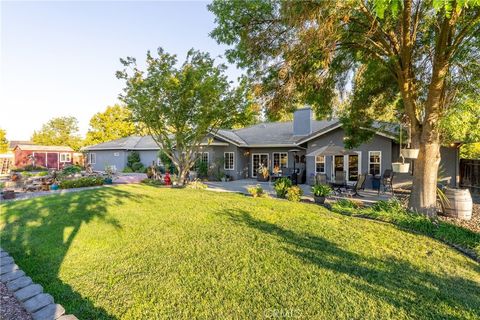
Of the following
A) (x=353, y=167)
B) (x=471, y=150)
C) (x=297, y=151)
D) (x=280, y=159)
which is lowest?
(x=353, y=167)

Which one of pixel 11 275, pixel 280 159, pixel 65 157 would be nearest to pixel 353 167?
pixel 280 159

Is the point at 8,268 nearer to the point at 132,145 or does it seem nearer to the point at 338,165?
the point at 338,165

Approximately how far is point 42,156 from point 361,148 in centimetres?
4088

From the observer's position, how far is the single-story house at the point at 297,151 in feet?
48.9

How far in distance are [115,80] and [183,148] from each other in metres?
5.36

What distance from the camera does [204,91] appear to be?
12945mm

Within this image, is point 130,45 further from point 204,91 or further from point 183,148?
point 183,148

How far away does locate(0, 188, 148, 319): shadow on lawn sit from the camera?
12.6 ft

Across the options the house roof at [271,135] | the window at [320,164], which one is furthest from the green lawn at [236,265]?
the house roof at [271,135]

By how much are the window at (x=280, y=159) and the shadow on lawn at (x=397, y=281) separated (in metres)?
14.8

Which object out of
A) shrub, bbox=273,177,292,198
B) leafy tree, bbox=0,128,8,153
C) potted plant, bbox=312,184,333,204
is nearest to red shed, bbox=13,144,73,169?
leafy tree, bbox=0,128,8,153

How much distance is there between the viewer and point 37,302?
11.7 ft

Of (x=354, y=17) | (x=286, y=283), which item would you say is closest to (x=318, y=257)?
(x=286, y=283)

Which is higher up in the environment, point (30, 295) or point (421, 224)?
point (421, 224)
